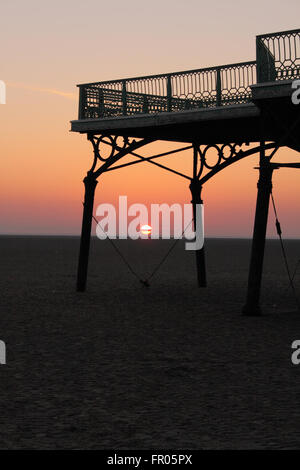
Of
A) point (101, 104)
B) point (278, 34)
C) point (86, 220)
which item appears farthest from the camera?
point (86, 220)

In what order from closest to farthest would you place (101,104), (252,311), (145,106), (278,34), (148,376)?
(148,376) < (278,34) < (252,311) < (145,106) < (101,104)

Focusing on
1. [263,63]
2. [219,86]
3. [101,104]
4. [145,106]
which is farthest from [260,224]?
[101,104]

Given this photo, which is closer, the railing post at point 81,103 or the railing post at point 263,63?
the railing post at point 263,63

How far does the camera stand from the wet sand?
939cm

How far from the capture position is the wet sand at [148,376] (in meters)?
9.39

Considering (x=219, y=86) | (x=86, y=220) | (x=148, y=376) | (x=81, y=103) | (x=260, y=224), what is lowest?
(x=148, y=376)

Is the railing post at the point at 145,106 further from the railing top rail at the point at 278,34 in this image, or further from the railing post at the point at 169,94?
the railing top rail at the point at 278,34

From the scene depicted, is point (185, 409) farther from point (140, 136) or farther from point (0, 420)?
point (140, 136)

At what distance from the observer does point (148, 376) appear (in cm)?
1294

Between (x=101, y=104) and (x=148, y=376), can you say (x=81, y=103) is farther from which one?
(x=148, y=376)

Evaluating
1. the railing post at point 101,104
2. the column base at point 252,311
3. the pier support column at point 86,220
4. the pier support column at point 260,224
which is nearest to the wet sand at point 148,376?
the column base at point 252,311

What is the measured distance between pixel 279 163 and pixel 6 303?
9335 millimetres

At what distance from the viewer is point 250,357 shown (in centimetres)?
1477
